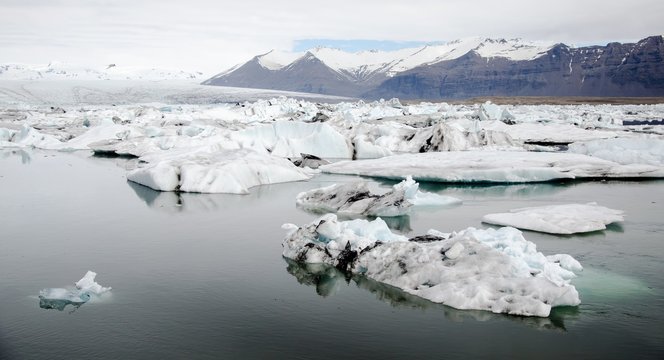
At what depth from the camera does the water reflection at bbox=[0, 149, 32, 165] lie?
20628 mm

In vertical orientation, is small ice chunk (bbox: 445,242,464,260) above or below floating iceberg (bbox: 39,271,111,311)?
above

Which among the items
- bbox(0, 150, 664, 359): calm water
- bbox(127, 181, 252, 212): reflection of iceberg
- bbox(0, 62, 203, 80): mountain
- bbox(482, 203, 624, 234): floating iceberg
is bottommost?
bbox(127, 181, 252, 212): reflection of iceberg

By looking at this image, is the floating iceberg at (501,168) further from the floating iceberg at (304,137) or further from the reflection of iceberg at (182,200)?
the floating iceberg at (304,137)

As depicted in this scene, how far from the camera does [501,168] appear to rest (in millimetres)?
15320

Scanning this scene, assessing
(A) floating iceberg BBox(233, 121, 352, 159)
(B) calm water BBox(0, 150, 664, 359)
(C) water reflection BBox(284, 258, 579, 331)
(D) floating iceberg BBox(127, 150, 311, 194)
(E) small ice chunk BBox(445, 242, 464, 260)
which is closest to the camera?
(B) calm water BBox(0, 150, 664, 359)

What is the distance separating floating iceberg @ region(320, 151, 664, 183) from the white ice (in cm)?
1030

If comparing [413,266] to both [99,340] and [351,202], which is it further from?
[351,202]

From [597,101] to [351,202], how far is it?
88525 mm

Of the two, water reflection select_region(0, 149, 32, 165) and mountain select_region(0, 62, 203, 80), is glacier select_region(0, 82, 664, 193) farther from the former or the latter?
mountain select_region(0, 62, 203, 80)

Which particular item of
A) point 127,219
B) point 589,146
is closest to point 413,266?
point 127,219

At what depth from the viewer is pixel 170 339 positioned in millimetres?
5766

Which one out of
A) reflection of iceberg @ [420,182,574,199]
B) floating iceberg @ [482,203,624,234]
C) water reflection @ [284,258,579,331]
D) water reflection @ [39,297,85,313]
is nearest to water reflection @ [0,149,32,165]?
reflection of iceberg @ [420,182,574,199]

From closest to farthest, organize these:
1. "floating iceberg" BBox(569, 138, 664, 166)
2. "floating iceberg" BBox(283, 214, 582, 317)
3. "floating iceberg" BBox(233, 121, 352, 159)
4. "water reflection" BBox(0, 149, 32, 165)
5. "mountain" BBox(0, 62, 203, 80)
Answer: "floating iceberg" BBox(283, 214, 582, 317) → "floating iceberg" BBox(569, 138, 664, 166) → "water reflection" BBox(0, 149, 32, 165) → "floating iceberg" BBox(233, 121, 352, 159) → "mountain" BBox(0, 62, 203, 80)

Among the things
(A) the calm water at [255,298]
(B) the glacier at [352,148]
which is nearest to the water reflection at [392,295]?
(A) the calm water at [255,298]
